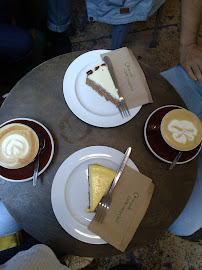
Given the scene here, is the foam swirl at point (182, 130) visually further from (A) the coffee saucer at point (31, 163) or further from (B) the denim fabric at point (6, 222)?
(B) the denim fabric at point (6, 222)

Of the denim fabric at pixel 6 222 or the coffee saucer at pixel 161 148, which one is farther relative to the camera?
the denim fabric at pixel 6 222

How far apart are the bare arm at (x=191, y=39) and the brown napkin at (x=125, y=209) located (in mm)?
804

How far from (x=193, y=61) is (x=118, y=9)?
56 cm

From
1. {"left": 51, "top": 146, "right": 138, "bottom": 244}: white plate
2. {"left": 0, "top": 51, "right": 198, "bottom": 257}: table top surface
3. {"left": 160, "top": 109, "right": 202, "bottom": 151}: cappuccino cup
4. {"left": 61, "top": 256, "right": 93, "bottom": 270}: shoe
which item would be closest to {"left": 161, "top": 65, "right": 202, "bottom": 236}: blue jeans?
{"left": 0, "top": 51, "right": 198, "bottom": 257}: table top surface

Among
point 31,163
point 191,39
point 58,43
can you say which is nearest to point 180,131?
point 31,163

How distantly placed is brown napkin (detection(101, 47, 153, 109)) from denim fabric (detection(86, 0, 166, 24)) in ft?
1.63

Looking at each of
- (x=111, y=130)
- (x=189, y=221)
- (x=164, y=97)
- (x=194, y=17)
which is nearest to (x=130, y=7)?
(x=194, y=17)

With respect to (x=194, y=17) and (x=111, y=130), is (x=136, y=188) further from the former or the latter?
(x=194, y=17)

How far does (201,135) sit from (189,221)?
51cm

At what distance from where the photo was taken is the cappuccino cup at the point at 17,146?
91 centimetres

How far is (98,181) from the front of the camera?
3.15ft

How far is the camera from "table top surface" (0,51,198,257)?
0.96 m

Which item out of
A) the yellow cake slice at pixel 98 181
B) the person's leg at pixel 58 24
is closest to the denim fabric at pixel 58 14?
the person's leg at pixel 58 24

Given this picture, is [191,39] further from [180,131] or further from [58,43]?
[58,43]
